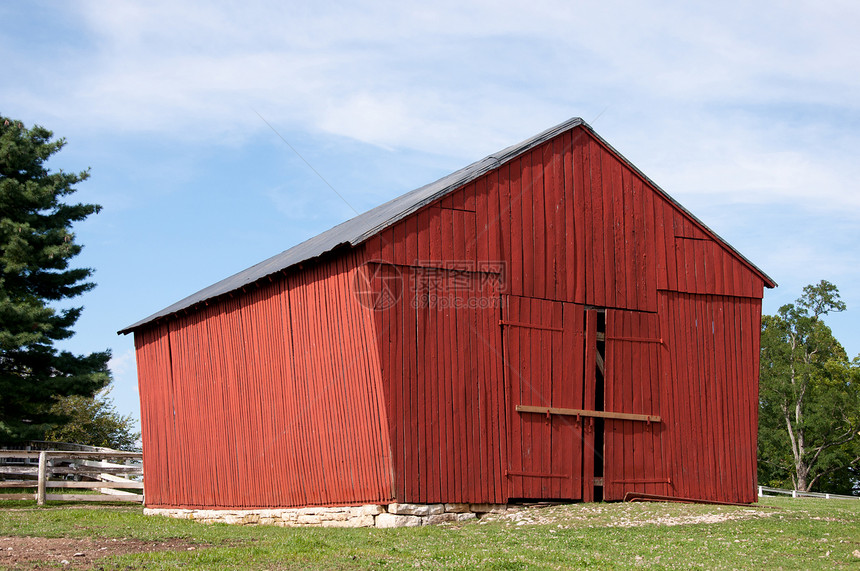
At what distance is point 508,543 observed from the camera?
13.0 meters

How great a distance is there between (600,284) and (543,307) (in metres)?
1.53

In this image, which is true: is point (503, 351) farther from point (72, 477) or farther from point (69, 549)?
point (72, 477)

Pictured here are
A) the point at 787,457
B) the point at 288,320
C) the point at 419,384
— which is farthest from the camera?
the point at 787,457

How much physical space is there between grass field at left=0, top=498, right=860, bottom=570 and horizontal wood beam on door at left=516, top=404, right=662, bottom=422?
1.80m

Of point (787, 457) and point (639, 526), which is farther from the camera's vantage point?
point (787, 457)

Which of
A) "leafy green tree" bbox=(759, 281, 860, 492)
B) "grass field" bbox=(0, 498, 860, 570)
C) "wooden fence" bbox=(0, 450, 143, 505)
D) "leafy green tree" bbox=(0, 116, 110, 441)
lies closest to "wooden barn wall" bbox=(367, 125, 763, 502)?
"grass field" bbox=(0, 498, 860, 570)

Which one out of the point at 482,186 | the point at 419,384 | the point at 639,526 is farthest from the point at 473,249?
the point at 639,526

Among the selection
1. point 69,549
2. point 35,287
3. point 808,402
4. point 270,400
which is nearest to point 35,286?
point 35,287

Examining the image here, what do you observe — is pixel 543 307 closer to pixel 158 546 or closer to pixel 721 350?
pixel 721 350

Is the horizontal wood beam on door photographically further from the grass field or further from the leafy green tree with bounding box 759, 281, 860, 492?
the leafy green tree with bounding box 759, 281, 860, 492

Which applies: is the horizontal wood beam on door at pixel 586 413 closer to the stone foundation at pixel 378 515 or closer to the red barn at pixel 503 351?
the red barn at pixel 503 351

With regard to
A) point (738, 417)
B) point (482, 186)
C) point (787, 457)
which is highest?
point (482, 186)

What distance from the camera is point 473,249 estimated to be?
16.8 meters

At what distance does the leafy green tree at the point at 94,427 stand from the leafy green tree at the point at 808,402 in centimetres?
3406
